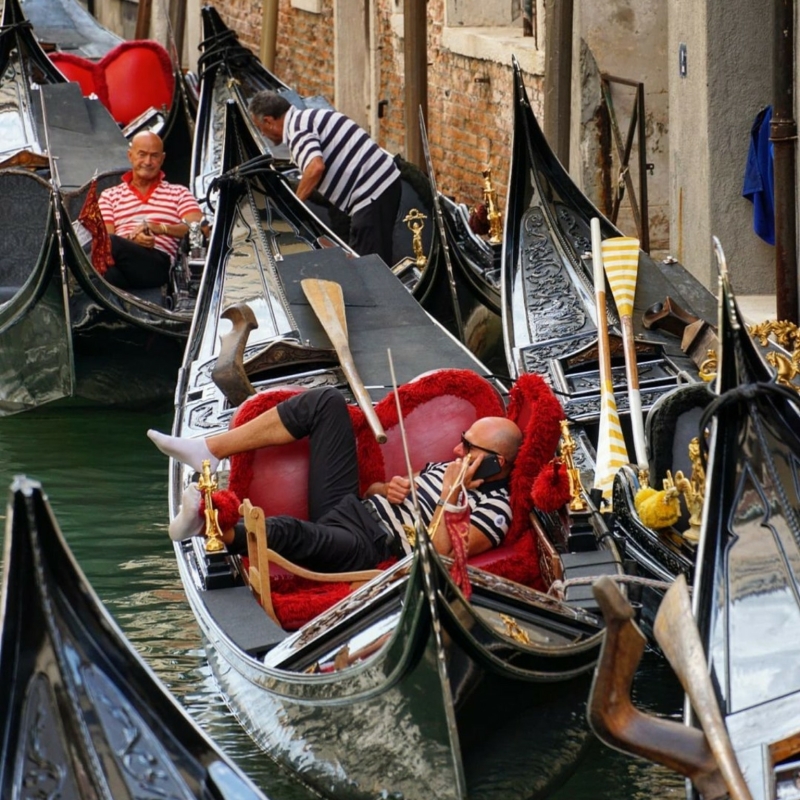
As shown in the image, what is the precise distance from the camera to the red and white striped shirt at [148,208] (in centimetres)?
531

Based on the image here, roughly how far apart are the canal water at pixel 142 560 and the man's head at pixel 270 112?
2.92ft

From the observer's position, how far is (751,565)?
2305 mm

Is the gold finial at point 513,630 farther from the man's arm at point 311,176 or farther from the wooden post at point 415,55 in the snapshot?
the wooden post at point 415,55

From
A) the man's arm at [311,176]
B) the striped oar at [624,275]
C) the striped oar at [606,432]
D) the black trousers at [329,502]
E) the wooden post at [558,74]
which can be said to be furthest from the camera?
the wooden post at [558,74]

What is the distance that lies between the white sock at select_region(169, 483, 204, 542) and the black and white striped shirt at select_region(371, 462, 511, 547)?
0.37 m

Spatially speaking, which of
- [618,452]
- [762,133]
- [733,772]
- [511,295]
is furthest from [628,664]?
[762,133]

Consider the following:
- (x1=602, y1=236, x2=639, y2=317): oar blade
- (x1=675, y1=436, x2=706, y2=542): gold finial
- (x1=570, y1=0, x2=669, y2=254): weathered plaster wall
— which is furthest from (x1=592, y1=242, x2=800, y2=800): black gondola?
(x1=570, y1=0, x2=669, y2=254): weathered plaster wall

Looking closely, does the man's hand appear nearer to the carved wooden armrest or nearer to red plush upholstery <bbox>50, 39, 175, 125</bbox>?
the carved wooden armrest

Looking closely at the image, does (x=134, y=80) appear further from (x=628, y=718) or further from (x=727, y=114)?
(x=628, y=718)

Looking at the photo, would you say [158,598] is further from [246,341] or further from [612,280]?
[612,280]

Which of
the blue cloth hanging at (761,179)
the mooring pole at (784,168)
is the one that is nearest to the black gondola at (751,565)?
the mooring pole at (784,168)

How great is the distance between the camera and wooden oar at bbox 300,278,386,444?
3581mm

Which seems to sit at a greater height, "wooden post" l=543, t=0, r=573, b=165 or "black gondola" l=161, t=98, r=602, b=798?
"wooden post" l=543, t=0, r=573, b=165

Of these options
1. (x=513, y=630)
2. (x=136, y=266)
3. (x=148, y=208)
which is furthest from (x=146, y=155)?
(x=513, y=630)
